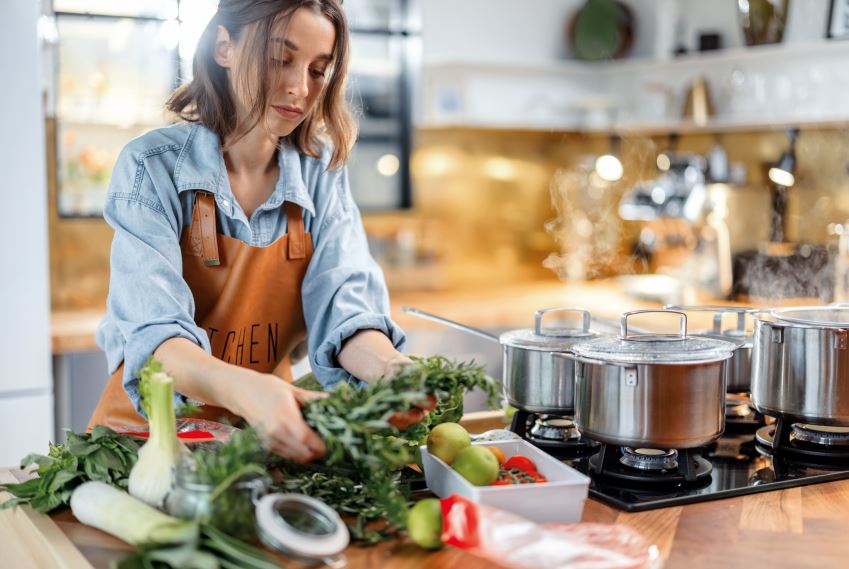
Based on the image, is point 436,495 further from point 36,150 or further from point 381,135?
point 381,135

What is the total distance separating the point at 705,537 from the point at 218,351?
3.00 feet

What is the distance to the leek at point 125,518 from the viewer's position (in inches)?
43.4

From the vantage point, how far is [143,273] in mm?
1489

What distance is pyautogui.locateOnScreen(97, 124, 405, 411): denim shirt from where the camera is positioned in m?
1.48

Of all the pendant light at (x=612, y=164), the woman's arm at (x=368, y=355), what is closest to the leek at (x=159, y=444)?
the woman's arm at (x=368, y=355)

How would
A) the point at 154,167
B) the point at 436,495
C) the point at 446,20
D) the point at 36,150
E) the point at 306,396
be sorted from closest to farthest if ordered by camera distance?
the point at 306,396, the point at 436,495, the point at 154,167, the point at 36,150, the point at 446,20

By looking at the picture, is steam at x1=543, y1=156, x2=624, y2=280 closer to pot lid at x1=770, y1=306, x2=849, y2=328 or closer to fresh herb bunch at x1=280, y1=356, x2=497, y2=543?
pot lid at x1=770, y1=306, x2=849, y2=328

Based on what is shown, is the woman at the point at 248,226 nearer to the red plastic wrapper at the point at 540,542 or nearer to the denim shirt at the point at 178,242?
the denim shirt at the point at 178,242

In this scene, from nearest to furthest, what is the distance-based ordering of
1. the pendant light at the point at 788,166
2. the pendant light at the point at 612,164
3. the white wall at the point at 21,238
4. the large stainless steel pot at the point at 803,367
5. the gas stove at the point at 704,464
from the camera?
1. the gas stove at the point at 704,464
2. the large stainless steel pot at the point at 803,367
3. the white wall at the point at 21,238
4. the pendant light at the point at 788,166
5. the pendant light at the point at 612,164

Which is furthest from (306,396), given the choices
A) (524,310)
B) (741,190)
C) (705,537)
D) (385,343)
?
(741,190)

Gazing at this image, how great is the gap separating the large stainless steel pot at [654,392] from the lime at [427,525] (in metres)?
0.36

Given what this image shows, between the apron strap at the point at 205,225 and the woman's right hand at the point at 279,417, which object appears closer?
the woman's right hand at the point at 279,417

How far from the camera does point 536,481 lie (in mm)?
1320

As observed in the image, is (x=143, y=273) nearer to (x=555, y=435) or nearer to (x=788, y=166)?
(x=555, y=435)
